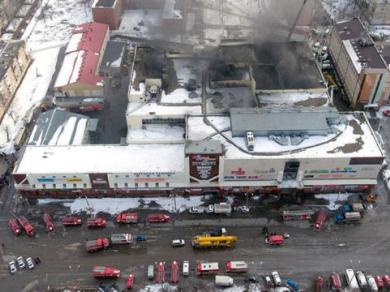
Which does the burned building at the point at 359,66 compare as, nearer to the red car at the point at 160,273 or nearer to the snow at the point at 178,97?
the snow at the point at 178,97

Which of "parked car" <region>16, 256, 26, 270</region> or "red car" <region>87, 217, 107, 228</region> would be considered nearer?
"parked car" <region>16, 256, 26, 270</region>

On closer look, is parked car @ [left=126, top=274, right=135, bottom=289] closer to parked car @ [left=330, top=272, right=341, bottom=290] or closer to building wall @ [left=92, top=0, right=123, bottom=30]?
parked car @ [left=330, top=272, right=341, bottom=290]

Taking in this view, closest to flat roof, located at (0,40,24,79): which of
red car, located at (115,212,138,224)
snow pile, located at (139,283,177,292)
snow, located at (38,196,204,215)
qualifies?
snow, located at (38,196,204,215)

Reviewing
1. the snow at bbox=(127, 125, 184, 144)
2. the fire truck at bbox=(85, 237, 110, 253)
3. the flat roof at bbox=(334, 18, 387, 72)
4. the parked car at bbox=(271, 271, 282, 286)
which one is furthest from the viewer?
the flat roof at bbox=(334, 18, 387, 72)

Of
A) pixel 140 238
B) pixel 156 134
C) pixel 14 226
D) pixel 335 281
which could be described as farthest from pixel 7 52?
pixel 335 281

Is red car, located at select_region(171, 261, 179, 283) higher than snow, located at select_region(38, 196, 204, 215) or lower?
lower

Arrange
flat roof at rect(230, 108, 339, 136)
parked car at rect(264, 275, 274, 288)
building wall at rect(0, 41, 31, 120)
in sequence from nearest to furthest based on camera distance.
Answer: parked car at rect(264, 275, 274, 288)
flat roof at rect(230, 108, 339, 136)
building wall at rect(0, 41, 31, 120)
